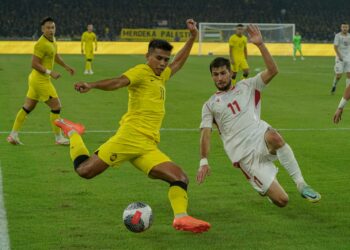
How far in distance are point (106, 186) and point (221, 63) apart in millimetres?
2737

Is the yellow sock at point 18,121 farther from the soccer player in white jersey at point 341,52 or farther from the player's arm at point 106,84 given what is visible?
the soccer player in white jersey at point 341,52

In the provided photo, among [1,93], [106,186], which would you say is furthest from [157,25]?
[106,186]

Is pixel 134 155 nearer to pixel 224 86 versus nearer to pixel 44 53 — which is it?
pixel 224 86

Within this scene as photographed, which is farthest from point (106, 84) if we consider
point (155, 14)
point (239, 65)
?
point (155, 14)

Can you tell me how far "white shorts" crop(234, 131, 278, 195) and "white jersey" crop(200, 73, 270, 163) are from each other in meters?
0.06

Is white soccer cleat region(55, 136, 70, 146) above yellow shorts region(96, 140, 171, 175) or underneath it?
underneath

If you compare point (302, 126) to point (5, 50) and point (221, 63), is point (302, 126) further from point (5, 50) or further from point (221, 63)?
point (5, 50)

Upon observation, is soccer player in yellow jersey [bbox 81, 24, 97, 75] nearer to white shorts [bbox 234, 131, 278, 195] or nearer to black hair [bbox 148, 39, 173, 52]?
white shorts [bbox 234, 131, 278, 195]

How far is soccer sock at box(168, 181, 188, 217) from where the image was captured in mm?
7430

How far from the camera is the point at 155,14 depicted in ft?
216

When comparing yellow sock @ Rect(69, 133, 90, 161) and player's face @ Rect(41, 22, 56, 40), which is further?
player's face @ Rect(41, 22, 56, 40)

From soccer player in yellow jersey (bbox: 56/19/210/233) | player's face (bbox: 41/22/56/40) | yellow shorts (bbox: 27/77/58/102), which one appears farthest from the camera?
yellow shorts (bbox: 27/77/58/102)

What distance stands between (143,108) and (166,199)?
1.62 meters

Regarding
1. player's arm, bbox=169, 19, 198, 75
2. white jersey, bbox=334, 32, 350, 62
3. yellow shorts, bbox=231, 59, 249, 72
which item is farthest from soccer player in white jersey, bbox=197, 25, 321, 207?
yellow shorts, bbox=231, 59, 249, 72
